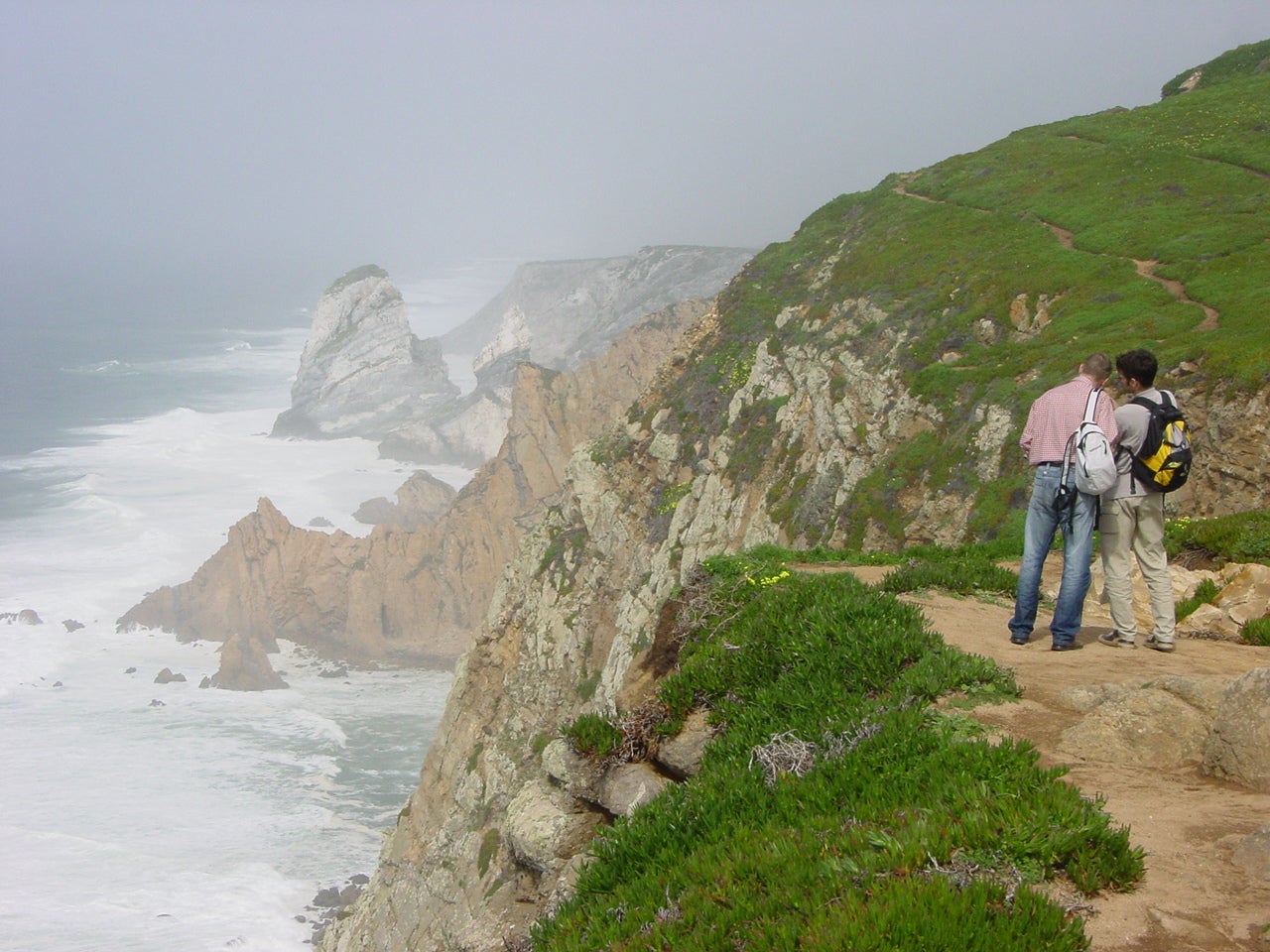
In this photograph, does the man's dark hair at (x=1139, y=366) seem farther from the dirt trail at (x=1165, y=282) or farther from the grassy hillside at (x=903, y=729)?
the dirt trail at (x=1165, y=282)

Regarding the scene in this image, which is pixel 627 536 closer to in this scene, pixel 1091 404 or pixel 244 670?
pixel 1091 404

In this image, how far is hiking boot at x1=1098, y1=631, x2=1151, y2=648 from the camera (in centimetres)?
936

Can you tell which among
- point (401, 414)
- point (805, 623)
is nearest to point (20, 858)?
point (805, 623)

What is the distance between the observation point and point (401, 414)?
127062 mm

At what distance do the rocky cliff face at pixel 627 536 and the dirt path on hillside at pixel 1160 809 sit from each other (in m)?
15.9

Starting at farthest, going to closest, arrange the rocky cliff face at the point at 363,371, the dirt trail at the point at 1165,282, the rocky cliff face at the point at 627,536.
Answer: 1. the rocky cliff face at the point at 363,371
2. the rocky cliff face at the point at 627,536
3. the dirt trail at the point at 1165,282

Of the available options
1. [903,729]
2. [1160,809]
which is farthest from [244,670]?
[1160,809]

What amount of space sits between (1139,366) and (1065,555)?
2012mm

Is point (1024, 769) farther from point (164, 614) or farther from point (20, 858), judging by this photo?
point (164, 614)

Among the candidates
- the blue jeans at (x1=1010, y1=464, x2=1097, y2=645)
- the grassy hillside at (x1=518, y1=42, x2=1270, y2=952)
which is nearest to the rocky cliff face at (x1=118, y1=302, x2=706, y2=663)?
the grassy hillside at (x1=518, y1=42, x2=1270, y2=952)

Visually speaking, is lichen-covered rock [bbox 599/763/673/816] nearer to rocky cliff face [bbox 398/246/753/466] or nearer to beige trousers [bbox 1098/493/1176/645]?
beige trousers [bbox 1098/493/1176/645]

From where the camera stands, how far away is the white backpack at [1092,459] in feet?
29.3

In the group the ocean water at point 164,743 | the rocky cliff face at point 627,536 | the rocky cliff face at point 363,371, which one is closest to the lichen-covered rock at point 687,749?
the rocky cliff face at point 627,536

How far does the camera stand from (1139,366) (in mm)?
9062
